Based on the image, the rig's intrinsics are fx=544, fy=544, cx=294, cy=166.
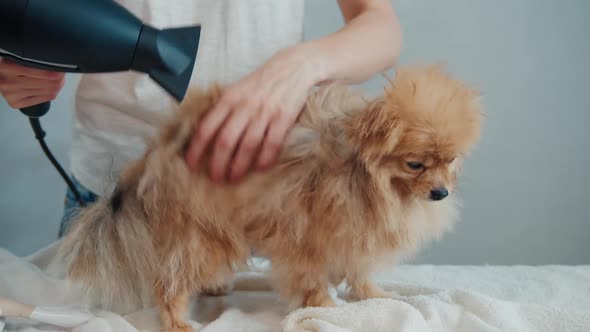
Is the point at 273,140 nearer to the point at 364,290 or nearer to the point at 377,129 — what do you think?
the point at 377,129

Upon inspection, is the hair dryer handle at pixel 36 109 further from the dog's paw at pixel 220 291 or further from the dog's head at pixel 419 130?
the dog's head at pixel 419 130

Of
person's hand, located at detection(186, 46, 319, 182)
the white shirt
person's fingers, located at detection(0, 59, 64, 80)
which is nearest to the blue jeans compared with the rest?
the white shirt

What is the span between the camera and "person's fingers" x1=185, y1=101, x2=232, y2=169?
76 cm

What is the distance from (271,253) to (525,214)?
3.80 feet

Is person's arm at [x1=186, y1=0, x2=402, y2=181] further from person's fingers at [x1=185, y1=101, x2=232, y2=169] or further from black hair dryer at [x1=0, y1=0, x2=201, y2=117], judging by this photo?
black hair dryer at [x1=0, y1=0, x2=201, y2=117]

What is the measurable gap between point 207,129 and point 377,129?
0.77ft

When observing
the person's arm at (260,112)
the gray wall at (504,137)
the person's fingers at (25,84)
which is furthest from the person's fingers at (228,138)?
the gray wall at (504,137)

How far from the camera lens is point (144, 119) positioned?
3.47 ft

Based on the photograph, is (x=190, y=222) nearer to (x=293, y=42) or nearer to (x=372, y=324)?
(x=372, y=324)

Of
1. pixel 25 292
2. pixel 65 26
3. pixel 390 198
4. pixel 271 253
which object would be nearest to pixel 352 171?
pixel 390 198

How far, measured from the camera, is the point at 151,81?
1030 mm

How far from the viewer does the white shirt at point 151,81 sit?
104cm

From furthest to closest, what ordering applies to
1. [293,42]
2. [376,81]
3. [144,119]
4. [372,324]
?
1. [376,81]
2. [293,42]
3. [144,119]
4. [372,324]

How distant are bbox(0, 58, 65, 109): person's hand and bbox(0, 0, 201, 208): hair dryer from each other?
0.18 meters
